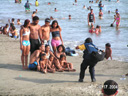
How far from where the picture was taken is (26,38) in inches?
297

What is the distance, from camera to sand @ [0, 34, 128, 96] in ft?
18.6

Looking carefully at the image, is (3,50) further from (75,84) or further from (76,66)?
(75,84)

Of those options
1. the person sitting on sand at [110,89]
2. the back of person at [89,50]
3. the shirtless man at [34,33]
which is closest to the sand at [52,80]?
the back of person at [89,50]

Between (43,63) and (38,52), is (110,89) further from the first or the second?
(38,52)

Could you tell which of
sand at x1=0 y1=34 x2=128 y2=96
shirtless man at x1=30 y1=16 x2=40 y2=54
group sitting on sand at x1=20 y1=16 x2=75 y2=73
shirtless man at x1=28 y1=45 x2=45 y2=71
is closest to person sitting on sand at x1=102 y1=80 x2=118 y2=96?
sand at x1=0 y1=34 x2=128 y2=96

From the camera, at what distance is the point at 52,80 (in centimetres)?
683

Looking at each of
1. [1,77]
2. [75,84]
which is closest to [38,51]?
[1,77]

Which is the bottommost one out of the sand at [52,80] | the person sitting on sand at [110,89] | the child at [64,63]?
the sand at [52,80]

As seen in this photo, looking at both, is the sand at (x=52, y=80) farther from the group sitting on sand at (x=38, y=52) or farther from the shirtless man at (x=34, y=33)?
the shirtless man at (x=34, y=33)

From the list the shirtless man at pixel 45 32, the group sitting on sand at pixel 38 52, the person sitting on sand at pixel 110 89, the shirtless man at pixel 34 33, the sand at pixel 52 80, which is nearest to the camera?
the person sitting on sand at pixel 110 89

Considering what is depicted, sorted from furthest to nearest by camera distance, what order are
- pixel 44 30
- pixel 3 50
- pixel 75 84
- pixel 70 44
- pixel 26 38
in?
pixel 70 44, pixel 3 50, pixel 44 30, pixel 26 38, pixel 75 84

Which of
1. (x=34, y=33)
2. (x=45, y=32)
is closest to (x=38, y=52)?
(x=34, y=33)

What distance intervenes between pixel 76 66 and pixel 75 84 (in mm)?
2403

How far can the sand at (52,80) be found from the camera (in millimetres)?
5665
